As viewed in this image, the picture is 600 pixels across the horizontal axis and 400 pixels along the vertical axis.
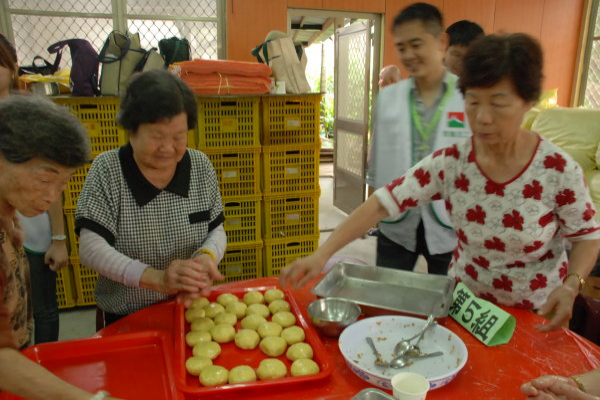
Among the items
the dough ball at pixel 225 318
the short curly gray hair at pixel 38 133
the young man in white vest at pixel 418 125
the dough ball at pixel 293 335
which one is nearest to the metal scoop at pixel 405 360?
the dough ball at pixel 293 335

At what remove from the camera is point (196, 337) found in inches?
47.7

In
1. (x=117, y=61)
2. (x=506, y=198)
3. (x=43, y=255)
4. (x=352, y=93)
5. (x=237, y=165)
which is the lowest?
(x=43, y=255)

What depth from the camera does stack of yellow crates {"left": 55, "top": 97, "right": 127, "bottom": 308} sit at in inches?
109

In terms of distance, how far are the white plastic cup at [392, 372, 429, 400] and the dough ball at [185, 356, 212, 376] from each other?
471mm

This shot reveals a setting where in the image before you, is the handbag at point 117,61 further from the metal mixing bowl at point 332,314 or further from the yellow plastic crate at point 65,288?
the metal mixing bowl at point 332,314

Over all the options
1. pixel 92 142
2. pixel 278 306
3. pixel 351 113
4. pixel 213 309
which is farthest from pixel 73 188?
pixel 351 113

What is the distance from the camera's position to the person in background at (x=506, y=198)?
1.16 meters

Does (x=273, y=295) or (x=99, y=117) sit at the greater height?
(x=99, y=117)

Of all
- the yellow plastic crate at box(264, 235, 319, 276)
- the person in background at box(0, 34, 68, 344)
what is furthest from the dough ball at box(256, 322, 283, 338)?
the yellow plastic crate at box(264, 235, 319, 276)

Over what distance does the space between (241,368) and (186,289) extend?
1.10 ft

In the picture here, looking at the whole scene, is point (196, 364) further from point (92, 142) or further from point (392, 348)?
point (92, 142)

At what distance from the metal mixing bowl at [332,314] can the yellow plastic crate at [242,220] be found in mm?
1785

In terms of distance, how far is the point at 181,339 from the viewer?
118 centimetres

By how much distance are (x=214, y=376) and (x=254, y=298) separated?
0.43m
